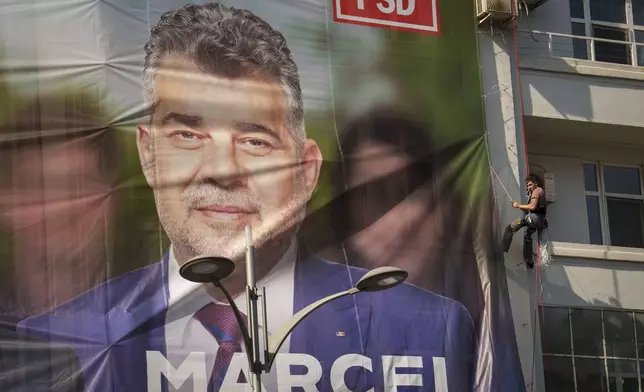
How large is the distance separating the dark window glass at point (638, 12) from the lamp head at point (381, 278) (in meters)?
9.41

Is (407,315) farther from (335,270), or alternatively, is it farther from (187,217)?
(187,217)

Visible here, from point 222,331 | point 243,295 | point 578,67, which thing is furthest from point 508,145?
point 222,331

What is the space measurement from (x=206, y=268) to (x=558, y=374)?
23.4 feet

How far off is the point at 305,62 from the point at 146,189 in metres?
2.72

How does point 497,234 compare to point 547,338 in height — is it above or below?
above

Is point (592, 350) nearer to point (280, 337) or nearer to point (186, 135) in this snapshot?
point (186, 135)

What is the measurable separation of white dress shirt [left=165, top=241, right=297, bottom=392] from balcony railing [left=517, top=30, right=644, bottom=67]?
5.16 metres

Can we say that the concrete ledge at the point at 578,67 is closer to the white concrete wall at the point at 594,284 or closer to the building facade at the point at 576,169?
the building facade at the point at 576,169

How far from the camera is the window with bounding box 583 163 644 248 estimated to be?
20328mm

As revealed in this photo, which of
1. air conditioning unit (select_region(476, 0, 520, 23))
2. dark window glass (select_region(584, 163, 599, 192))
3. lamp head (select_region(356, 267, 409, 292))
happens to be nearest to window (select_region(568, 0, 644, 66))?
dark window glass (select_region(584, 163, 599, 192))

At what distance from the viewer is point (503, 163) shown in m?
18.7

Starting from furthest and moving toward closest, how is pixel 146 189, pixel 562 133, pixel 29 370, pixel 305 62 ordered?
pixel 562 133, pixel 305 62, pixel 146 189, pixel 29 370

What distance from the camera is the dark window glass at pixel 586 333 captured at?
18547 millimetres

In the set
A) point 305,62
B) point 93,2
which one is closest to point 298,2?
point 305,62
